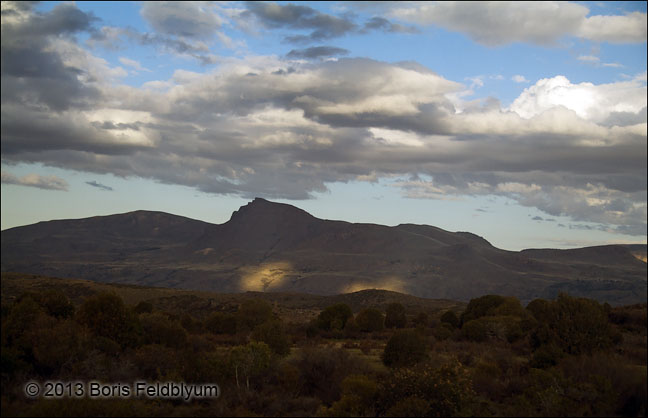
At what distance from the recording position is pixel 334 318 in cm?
5694

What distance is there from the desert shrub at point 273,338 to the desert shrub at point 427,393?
1183 centimetres

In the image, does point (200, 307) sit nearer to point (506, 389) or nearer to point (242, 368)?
point (242, 368)

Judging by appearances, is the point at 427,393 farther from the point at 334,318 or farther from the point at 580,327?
the point at 334,318

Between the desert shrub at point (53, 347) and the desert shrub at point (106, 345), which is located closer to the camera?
the desert shrub at point (53, 347)

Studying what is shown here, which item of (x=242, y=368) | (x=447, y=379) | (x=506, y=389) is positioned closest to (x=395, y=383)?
(x=447, y=379)

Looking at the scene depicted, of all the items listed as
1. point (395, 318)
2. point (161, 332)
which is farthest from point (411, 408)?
point (395, 318)

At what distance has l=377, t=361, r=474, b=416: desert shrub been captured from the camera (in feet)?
62.6

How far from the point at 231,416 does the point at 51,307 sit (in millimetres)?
21379

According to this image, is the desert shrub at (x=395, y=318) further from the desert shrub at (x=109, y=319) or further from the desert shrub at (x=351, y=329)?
the desert shrub at (x=109, y=319)

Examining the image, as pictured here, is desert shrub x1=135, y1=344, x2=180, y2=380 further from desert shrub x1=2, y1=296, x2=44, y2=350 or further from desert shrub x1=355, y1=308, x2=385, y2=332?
desert shrub x1=355, y1=308, x2=385, y2=332

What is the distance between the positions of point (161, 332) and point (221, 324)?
19.9 meters

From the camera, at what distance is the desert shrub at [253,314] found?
5325cm

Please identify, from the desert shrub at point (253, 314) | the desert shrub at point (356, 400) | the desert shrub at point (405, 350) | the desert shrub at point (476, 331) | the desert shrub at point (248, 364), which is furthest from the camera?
the desert shrub at point (253, 314)

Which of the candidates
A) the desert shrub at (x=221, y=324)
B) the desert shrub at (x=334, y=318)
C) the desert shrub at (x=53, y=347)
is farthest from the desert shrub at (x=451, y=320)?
the desert shrub at (x=53, y=347)
